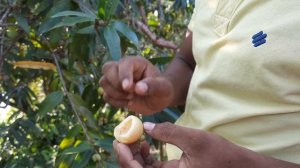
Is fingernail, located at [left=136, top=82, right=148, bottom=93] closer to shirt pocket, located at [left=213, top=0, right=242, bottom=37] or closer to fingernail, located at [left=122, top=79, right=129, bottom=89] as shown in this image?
fingernail, located at [left=122, top=79, right=129, bottom=89]

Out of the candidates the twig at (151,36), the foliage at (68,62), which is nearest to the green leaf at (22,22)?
the foliage at (68,62)

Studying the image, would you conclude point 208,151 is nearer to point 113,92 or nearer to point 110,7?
point 113,92

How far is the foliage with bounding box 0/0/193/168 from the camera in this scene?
3.30ft

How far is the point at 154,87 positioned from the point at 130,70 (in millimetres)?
48

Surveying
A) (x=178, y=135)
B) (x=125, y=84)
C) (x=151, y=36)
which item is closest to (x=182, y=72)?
(x=125, y=84)

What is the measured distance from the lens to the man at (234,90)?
1.77 ft

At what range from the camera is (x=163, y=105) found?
800 millimetres

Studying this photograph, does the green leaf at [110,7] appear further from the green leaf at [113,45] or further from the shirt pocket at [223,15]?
the shirt pocket at [223,15]

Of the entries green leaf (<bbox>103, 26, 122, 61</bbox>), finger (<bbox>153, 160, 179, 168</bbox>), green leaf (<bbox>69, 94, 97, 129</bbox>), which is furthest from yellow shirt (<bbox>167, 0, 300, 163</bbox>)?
green leaf (<bbox>69, 94, 97, 129</bbox>)

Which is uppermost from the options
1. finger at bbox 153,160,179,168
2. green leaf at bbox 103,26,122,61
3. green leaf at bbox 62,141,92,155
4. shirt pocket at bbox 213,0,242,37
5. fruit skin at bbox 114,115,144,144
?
shirt pocket at bbox 213,0,242,37

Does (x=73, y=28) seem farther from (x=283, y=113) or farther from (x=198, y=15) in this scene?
(x=283, y=113)

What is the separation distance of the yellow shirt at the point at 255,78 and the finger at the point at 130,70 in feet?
0.34

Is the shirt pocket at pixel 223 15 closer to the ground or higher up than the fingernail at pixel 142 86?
higher up

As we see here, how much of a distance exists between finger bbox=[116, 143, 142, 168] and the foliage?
305mm
